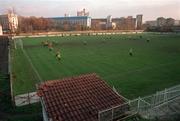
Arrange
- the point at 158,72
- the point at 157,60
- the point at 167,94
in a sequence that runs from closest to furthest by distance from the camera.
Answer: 1. the point at 167,94
2. the point at 158,72
3. the point at 157,60

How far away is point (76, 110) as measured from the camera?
12.2 m

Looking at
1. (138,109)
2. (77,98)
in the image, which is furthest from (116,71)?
(77,98)

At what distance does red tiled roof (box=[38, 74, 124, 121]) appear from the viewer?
39.3 ft

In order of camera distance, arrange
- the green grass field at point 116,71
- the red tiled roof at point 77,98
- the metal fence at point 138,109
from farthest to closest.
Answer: the green grass field at point 116,71 < the metal fence at point 138,109 < the red tiled roof at point 77,98

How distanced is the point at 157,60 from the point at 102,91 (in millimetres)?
30111

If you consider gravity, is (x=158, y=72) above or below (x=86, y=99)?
below

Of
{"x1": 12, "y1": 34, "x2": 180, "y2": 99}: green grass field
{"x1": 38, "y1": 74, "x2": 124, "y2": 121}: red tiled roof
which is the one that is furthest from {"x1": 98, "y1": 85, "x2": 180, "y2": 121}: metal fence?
{"x1": 12, "y1": 34, "x2": 180, "y2": 99}: green grass field

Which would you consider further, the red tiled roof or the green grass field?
the green grass field

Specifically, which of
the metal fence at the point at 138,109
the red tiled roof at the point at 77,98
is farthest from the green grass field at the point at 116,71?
the red tiled roof at the point at 77,98

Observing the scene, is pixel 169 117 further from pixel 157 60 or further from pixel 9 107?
pixel 157 60

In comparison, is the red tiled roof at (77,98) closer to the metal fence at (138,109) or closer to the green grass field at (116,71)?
the metal fence at (138,109)

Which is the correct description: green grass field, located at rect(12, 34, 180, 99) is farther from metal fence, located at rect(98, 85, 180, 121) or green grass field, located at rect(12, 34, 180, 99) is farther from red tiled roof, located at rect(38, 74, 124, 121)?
red tiled roof, located at rect(38, 74, 124, 121)

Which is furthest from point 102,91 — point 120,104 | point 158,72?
point 158,72

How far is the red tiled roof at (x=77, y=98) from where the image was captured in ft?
39.3
